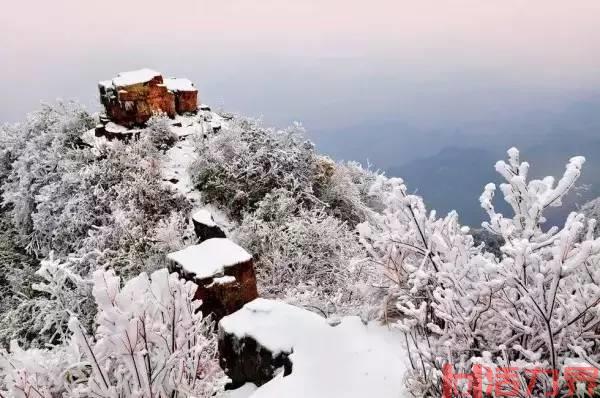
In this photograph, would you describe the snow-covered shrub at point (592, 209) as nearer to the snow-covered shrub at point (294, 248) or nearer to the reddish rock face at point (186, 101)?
the snow-covered shrub at point (294, 248)

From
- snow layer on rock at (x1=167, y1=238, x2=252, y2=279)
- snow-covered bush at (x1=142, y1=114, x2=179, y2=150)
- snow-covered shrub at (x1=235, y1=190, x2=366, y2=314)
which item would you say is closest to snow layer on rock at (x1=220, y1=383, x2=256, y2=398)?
snow layer on rock at (x1=167, y1=238, x2=252, y2=279)

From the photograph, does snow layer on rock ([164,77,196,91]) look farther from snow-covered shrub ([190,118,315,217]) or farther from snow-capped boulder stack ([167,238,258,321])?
snow-capped boulder stack ([167,238,258,321])

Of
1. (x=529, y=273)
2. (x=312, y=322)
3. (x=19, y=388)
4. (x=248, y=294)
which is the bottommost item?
(x=248, y=294)

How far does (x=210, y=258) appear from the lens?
7695 mm

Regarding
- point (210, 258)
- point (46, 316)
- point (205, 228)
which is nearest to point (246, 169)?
point (205, 228)

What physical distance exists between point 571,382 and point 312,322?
260 cm

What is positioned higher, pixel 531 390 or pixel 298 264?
pixel 531 390

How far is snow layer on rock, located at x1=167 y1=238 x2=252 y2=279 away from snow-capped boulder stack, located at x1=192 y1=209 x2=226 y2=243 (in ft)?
7.59

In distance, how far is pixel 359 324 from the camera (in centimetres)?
467

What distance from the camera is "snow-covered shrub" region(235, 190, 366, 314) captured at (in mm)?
10594

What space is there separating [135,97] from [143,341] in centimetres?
1354

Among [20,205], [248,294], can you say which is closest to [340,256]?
[248,294]

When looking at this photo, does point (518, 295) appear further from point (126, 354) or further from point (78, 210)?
point (78, 210)

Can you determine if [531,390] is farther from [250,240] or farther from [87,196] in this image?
[87,196]
